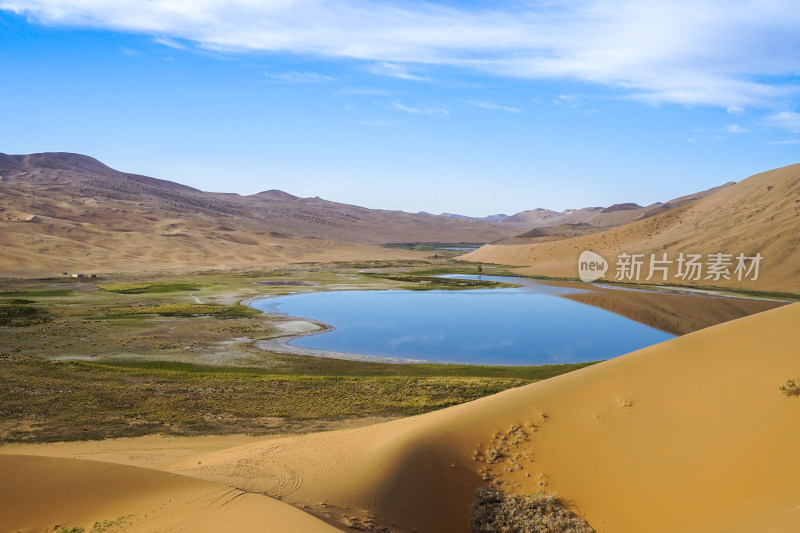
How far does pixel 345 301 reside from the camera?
186 ft

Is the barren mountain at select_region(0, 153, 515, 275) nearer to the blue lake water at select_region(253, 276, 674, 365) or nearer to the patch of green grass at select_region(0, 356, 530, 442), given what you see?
the blue lake water at select_region(253, 276, 674, 365)

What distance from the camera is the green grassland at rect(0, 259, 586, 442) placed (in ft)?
64.8

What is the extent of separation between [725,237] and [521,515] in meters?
74.6

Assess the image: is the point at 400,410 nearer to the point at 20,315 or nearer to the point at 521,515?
the point at 521,515

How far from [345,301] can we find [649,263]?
141 feet

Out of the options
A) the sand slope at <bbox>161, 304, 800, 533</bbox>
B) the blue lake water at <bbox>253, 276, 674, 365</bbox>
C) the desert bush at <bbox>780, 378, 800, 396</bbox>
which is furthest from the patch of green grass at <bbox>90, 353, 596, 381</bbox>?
the desert bush at <bbox>780, 378, 800, 396</bbox>

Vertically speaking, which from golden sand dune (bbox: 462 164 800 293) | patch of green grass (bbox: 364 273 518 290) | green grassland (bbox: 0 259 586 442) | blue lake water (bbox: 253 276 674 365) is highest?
golden sand dune (bbox: 462 164 800 293)

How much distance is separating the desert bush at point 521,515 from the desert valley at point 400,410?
0.13 feet

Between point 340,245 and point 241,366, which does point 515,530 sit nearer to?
point 241,366

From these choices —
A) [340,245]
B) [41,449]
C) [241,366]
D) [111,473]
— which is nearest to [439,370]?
[241,366]

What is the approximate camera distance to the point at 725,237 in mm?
73688
